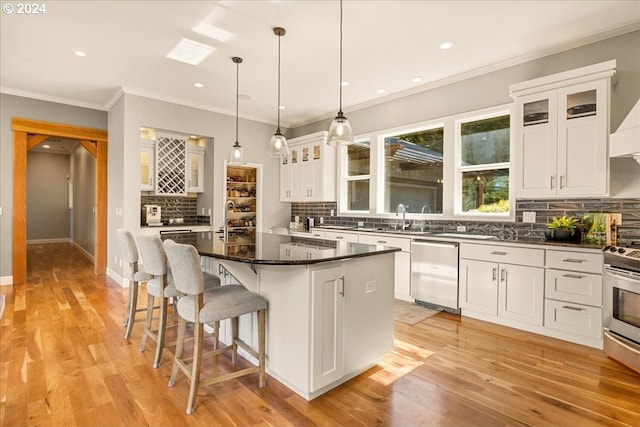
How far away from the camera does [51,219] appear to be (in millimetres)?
9984

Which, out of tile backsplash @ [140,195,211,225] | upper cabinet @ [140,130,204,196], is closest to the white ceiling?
upper cabinet @ [140,130,204,196]

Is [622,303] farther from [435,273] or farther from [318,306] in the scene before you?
[318,306]

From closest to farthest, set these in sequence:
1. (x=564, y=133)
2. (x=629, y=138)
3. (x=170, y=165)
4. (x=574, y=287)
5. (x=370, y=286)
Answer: (x=370, y=286) < (x=629, y=138) < (x=574, y=287) < (x=564, y=133) < (x=170, y=165)

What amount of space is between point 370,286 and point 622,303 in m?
2.09

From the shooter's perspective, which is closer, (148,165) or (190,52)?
(190,52)

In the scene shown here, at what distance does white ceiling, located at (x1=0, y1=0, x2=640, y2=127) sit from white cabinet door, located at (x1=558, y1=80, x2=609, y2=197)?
663 millimetres

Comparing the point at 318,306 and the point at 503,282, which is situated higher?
the point at 318,306

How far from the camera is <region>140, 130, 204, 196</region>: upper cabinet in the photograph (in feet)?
18.9

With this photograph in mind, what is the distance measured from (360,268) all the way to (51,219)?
11222 mm

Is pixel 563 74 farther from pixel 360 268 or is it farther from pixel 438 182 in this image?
pixel 360 268

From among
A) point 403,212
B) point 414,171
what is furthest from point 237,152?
point 414,171

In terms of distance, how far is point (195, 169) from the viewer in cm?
626

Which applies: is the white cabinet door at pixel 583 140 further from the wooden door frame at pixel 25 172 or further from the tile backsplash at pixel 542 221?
the wooden door frame at pixel 25 172

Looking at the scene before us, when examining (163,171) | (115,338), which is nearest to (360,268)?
(115,338)
